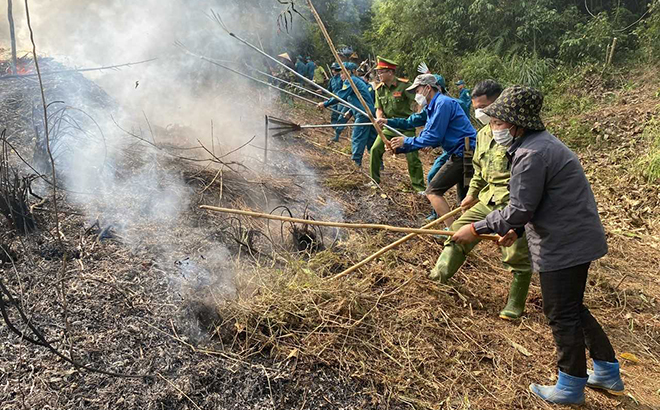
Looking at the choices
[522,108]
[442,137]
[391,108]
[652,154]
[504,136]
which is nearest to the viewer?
[522,108]

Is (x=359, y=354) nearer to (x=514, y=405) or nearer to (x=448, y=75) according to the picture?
(x=514, y=405)

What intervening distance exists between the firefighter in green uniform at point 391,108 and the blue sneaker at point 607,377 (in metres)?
3.35

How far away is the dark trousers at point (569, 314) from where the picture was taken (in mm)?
2455

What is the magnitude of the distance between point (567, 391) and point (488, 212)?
4.35 ft

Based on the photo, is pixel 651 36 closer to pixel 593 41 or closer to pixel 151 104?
pixel 593 41

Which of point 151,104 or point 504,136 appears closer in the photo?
point 504,136

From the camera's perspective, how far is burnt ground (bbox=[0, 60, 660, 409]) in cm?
234

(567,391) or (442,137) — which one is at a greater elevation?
(442,137)

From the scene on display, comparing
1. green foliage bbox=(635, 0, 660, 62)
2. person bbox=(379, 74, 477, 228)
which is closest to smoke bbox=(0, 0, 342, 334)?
person bbox=(379, 74, 477, 228)

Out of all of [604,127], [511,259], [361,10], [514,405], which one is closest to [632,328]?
[511,259]

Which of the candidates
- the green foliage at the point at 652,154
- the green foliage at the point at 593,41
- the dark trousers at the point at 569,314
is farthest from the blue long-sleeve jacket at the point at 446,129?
the green foliage at the point at 593,41

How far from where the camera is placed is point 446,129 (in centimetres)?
444

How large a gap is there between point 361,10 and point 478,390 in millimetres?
18132

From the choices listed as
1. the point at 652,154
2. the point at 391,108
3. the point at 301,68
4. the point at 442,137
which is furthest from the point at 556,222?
the point at 301,68
